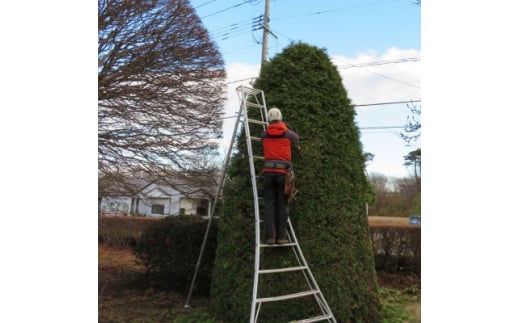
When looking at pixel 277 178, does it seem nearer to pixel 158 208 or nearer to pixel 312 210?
pixel 312 210

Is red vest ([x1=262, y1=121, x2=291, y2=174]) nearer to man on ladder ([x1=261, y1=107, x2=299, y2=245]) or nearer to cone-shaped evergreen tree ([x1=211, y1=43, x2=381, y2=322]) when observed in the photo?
man on ladder ([x1=261, y1=107, x2=299, y2=245])

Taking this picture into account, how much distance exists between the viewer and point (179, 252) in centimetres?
583

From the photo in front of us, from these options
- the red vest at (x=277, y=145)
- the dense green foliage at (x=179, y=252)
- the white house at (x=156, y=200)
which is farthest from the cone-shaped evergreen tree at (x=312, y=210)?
the white house at (x=156, y=200)

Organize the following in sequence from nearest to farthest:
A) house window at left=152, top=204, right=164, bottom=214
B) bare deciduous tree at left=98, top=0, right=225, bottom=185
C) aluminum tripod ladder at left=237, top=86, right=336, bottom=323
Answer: aluminum tripod ladder at left=237, top=86, right=336, bottom=323 → bare deciduous tree at left=98, top=0, right=225, bottom=185 → house window at left=152, top=204, right=164, bottom=214

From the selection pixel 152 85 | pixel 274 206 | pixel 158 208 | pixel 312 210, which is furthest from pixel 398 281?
pixel 152 85

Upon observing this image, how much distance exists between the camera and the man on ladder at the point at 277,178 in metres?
3.93

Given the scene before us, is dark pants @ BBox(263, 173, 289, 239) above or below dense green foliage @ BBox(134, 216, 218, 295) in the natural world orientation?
above

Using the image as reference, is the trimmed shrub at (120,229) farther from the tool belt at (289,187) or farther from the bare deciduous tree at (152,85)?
the tool belt at (289,187)

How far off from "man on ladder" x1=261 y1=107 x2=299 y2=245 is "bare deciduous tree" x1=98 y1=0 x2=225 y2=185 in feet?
7.21

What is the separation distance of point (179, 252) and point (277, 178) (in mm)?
2588

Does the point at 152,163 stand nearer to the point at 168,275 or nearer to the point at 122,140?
the point at 122,140

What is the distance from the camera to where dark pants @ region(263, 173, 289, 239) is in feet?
12.8

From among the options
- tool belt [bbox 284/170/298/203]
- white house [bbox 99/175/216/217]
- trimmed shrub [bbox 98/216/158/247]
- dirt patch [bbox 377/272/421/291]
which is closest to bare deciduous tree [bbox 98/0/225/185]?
white house [bbox 99/175/216/217]
